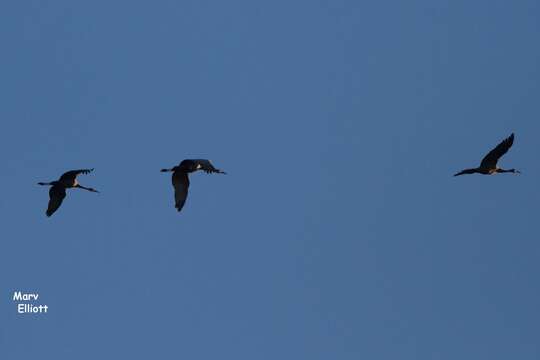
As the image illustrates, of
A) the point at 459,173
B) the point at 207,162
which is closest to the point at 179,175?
the point at 207,162

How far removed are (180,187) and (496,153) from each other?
391 inches

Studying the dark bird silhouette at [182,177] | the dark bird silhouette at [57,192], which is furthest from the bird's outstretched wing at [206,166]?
the dark bird silhouette at [57,192]

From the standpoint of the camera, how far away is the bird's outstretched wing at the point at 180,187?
6944cm

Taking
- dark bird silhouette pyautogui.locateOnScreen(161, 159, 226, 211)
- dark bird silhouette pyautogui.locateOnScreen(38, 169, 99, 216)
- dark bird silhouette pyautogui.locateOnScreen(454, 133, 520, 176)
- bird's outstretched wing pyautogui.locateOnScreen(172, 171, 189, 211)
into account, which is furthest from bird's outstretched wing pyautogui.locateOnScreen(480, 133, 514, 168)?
dark bird silhouette pyautogui.locateOnScreen(38, 169, 99, 216)

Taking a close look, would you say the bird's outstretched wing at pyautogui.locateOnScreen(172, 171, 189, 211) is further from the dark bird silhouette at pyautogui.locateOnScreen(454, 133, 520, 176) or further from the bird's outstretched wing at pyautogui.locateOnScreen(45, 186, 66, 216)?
the dark bird silhouette at pyautogui.locateOnScreen(454, 133, 520, 176)

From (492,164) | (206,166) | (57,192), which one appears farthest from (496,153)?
(57,192)

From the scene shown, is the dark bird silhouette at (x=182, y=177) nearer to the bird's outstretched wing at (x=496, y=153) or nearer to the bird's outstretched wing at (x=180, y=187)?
the bird's outstretched wing at (x=180, y=187)

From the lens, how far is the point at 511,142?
227 ft

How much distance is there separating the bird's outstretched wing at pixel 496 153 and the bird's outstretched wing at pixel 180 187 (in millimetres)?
9448

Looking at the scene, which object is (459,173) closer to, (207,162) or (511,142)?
(511,142)

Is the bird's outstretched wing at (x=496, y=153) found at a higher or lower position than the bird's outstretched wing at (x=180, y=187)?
higher

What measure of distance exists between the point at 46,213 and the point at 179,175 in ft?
16.8

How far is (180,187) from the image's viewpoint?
69562 mm

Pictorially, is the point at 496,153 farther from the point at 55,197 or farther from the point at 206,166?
the point at 55,197
